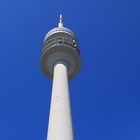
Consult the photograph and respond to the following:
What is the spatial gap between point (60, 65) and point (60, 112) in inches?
512

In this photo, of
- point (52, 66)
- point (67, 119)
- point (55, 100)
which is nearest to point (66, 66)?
point (52, 66)

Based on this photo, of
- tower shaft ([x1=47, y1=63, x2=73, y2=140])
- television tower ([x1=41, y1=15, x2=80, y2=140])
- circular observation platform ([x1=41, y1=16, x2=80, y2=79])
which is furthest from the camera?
circular observation platform ([x1=41, y1=16, x2=80, y2=79])

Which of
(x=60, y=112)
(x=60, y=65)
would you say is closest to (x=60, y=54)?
(x=60, y=65)

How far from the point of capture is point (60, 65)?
5397 centimetres

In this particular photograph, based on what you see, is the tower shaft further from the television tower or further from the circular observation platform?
the circular observation platform

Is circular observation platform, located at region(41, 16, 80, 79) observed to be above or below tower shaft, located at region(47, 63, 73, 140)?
above

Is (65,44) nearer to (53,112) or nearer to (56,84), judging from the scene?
(56,84)

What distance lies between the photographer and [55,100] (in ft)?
149

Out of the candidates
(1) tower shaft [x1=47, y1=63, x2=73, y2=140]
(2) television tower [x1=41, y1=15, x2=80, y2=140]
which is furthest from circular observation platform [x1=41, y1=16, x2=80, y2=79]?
(1) tower shaft [x1=47, y1=63, x2=73, y2=140]

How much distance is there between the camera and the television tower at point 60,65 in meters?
43.5

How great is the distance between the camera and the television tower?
143 ft

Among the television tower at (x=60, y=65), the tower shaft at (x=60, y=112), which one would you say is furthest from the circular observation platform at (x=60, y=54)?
the tower shaft at (x=60, y=112)

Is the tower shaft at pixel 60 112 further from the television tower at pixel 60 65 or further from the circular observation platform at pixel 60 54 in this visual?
the circular observation platform at pixel 60 54

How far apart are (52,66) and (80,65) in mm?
5655
